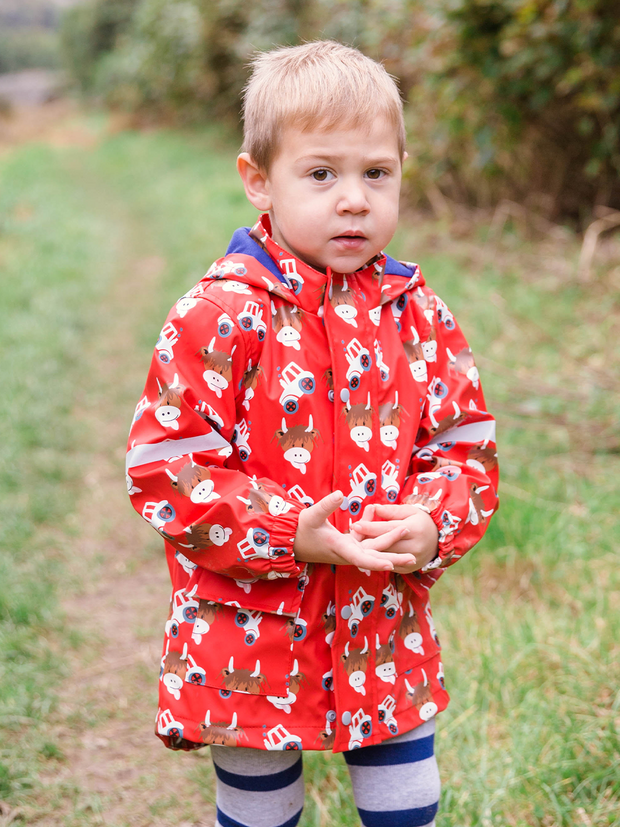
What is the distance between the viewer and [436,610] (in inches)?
101

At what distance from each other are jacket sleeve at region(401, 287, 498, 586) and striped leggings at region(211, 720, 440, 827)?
1.02 feet

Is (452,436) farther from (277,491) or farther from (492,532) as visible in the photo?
(492,532)

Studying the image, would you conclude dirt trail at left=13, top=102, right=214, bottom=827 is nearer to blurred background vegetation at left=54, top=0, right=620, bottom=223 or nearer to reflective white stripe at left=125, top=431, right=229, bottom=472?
reflective white stripe at left=125, top=431, right=229, bottom=472

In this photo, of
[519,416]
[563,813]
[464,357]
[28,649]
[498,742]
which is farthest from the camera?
[519,416]

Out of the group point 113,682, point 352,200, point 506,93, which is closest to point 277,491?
point 352,200

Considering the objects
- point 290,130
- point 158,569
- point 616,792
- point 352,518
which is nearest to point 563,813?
point 616,792

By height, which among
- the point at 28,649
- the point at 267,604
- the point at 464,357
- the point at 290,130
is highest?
the point at 290,130

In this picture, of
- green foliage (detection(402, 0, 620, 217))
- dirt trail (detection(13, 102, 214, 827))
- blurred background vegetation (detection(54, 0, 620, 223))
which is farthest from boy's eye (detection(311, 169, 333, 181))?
green foliage (detection(402, 0, 620, 217))

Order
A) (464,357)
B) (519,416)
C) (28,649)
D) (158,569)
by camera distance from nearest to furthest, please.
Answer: (464,357), (28,649), (158,569), (519,416)

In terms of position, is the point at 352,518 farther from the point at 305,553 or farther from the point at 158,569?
the point at 158,569

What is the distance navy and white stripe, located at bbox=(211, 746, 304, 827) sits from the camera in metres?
1.43

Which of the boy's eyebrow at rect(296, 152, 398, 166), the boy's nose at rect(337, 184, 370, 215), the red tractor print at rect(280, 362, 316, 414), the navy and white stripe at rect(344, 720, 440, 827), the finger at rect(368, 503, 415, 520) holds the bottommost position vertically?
the navy and white stripe at rect(344, 720, 440, 827)

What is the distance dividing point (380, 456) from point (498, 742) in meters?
1.01

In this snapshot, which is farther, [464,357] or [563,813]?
[563,813]
